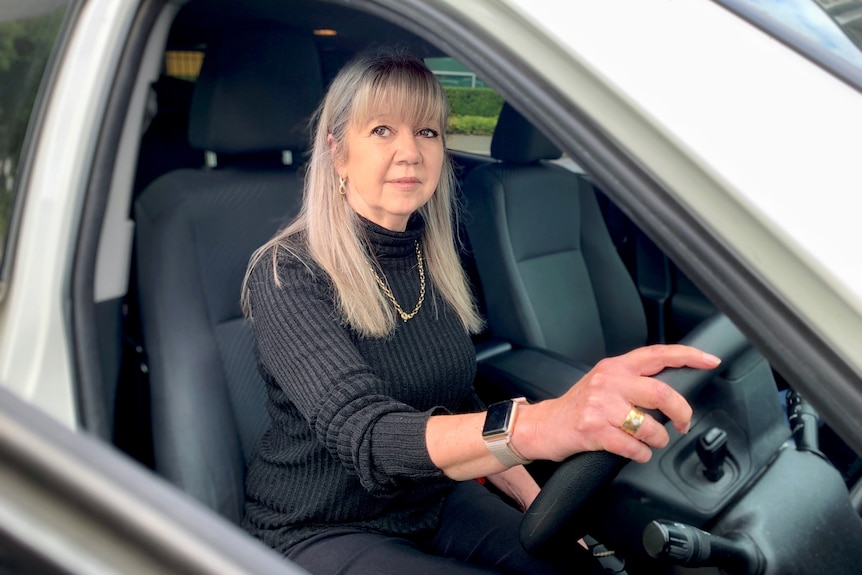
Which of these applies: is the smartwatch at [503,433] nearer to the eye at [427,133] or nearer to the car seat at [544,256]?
the eye at [427,133]

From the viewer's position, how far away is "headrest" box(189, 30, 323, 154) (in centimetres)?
178

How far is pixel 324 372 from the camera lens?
1.25m

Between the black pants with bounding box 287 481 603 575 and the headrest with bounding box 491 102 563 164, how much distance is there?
4.83ft

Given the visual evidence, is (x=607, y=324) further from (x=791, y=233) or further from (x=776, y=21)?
(x=791, y=233)

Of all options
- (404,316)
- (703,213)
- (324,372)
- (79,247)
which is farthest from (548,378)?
(703,213)

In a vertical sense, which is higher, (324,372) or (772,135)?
(772,135)

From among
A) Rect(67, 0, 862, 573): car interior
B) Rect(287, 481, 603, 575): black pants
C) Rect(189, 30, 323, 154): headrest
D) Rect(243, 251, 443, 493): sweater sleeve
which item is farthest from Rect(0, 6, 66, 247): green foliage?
Rect(287, 481, 603, 575): black pants

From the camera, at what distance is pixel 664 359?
0.94 m

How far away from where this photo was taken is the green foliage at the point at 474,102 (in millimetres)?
1961

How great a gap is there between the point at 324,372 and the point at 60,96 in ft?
1.88

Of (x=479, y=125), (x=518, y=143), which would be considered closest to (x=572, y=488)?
(x=518, y=143)

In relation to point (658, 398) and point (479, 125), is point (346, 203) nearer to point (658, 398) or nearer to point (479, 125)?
point (658, 398)

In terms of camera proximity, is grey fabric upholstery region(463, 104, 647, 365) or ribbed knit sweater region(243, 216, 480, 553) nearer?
ribbed knit sweater region(243, 216, 480, 553)

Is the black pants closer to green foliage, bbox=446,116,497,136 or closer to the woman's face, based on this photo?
the woman's face
